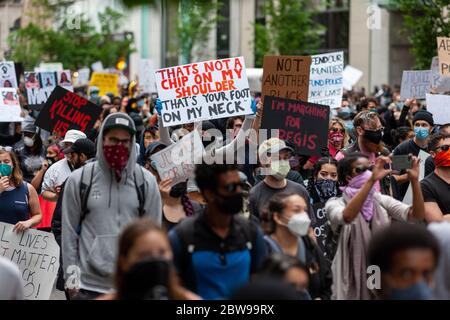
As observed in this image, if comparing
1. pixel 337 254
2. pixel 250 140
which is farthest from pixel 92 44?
pixel 337 254

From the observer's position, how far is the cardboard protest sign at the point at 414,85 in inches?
612

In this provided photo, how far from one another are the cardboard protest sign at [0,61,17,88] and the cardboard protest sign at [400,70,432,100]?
586 cm

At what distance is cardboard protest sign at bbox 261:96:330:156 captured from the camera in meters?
9.98

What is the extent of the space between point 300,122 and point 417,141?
1.76m

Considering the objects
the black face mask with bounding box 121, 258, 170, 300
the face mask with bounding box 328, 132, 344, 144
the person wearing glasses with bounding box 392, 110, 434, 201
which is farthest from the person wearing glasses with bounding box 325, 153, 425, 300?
the face mask with bounding box 328, 132, 344, 144

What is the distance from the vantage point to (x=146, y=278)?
14.2ft

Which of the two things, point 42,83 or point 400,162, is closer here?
point 400,162

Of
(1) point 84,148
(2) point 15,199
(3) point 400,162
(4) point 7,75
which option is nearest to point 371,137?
(3) point 400,162

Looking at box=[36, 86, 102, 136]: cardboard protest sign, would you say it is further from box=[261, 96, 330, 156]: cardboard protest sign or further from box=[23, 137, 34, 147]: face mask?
box=[261, 96, 330, 156]: cardboard protest sign

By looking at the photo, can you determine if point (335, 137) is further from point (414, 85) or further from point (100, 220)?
point (100, 220)

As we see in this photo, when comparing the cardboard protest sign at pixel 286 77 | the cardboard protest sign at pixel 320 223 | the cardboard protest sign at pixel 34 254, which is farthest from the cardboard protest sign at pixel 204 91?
the cardboard protest sign at pixel 34 254

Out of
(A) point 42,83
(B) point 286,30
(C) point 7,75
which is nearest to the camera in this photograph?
(C) point 7,75
